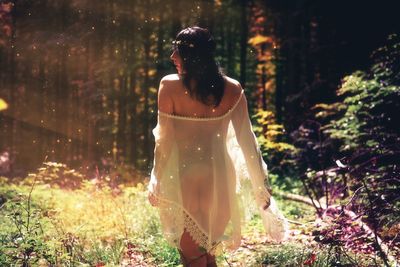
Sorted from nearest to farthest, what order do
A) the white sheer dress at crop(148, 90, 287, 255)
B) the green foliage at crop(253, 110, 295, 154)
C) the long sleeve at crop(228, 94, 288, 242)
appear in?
the white sheer dress at crop(148, 90, 287, 255), the long sleeve at crop(228, 94, 288, 242), the green foliage at crop(253, 110, 295, 154)

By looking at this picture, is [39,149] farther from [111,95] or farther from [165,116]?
[165,116]

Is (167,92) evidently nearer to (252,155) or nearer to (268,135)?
(252,155)

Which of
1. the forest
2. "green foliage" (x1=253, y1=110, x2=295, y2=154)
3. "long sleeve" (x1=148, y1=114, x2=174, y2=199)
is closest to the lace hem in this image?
"long sleeve" (x1=148, y1=114, x2=174, y2=199)

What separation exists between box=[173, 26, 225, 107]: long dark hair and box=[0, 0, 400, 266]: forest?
1.19 metres

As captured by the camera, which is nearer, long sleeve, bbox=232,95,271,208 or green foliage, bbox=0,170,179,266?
long sleeve, bbox=232,95,271,208

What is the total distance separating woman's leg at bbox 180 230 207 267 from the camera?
2.81m

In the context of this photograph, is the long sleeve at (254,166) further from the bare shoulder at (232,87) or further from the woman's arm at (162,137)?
the woman's arm at (162,137)

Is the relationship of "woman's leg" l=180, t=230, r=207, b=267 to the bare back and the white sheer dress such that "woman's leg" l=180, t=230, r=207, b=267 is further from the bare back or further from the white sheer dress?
the bare back

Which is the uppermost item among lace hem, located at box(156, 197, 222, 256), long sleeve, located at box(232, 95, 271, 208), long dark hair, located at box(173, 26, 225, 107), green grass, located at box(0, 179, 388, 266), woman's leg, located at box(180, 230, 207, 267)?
long dark hair, located at box(173, 26, 225, 107)

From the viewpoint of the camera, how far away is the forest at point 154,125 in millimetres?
4227

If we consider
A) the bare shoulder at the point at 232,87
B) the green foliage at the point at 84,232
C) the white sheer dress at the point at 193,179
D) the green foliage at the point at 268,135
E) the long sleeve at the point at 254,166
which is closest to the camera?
the white sheer dress at the point at 193,179

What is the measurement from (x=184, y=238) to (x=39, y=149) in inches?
588

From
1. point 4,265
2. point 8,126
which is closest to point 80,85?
point 8,126

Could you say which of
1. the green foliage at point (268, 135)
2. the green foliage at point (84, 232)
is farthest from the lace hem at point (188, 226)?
the green foliage at point (268, 135)
